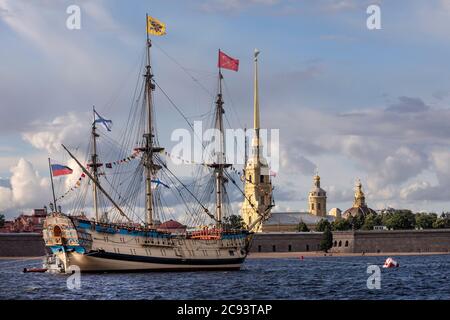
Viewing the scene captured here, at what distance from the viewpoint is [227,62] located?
311 ft

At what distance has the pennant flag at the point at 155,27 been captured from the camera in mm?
88625

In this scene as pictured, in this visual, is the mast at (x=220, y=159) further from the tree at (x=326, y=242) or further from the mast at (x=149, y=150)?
the tree at (x=326, y=242)

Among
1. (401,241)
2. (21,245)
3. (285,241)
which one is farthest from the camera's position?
(285,241)

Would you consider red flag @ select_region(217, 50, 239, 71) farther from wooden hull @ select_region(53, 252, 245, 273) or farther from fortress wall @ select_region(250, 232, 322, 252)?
fortress wall @ select_region(250, 232, 322, 252)

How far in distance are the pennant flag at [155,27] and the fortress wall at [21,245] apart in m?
79.8

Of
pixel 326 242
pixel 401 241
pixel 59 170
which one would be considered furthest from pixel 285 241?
pixel 59 170

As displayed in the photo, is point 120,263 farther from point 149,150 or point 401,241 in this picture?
point 401,241

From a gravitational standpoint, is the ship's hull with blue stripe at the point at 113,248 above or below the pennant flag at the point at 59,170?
below

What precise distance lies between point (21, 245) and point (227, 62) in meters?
78.4

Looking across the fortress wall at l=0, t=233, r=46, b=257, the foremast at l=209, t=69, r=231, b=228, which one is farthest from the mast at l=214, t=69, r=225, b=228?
the fortress wall at l=0, t=233, r=46, b=257

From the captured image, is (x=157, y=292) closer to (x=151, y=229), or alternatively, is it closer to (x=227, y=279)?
(x=227, y=279)

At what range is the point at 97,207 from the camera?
103 metres

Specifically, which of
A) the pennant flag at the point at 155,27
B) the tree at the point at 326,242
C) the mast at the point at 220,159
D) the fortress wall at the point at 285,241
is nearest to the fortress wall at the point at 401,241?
the tree at the point at 326,242

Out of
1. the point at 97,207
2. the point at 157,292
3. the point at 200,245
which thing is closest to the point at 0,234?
the point at 97,207
